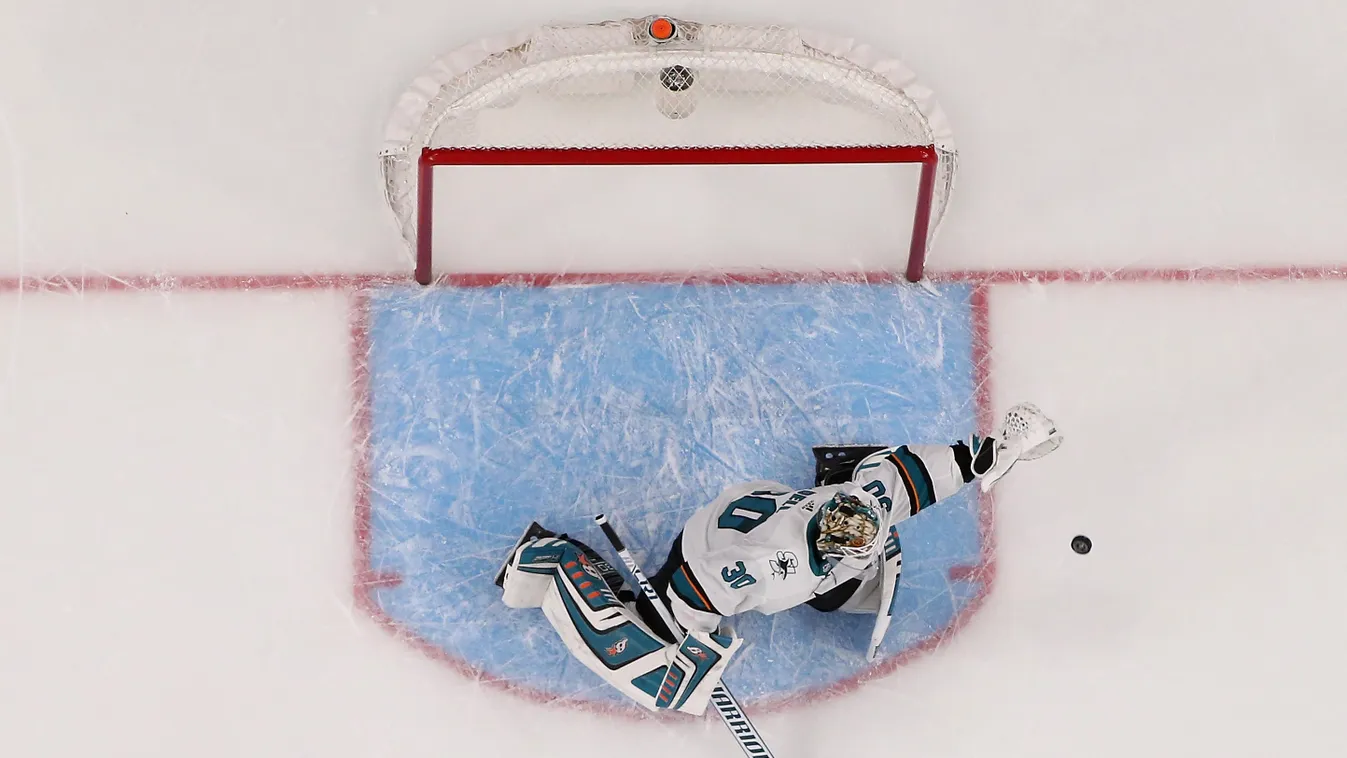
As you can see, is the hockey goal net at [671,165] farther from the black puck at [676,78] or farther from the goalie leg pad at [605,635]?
the goalie leg pad at [605,635]

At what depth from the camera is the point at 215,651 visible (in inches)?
127

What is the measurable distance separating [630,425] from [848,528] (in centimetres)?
82

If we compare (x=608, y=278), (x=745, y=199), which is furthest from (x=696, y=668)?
(x=745, y=199)

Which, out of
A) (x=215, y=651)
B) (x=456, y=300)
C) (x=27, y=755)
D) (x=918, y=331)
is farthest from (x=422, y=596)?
(x=918, y=331)

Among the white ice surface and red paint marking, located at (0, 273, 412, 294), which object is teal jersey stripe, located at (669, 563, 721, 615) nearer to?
the white ice surface

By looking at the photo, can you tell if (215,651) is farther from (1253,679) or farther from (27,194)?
(1253,679)

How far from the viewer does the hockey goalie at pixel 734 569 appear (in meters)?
2.85

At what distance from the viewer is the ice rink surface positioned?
127 inches

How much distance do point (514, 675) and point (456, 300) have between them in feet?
3.08

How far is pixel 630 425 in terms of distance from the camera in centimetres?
333

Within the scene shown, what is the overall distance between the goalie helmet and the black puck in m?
1.18

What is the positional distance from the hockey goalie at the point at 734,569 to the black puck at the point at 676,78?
1024 mm

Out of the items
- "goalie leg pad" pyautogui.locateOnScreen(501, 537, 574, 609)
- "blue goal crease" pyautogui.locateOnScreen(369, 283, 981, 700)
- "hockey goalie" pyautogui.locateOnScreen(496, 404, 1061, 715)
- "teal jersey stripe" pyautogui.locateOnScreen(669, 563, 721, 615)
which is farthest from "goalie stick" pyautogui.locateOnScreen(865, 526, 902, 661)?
"goalie leg pad" pyautogui.locateOnScreen(501, 537, 574, 609)

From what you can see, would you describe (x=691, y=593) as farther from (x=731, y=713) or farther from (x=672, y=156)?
(x=672, y=156)
